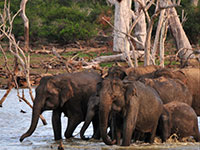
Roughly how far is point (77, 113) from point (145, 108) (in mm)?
1613

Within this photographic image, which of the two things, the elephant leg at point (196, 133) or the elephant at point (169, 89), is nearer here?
the elephant leg at point (196, 133)

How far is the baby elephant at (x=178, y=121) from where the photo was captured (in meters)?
9.67

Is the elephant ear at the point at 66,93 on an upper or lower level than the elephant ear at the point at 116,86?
lower

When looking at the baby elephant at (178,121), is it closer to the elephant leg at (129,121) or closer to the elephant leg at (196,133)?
the elephant leg at (196,133)

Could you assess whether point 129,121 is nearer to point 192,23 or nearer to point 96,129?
point 96,129

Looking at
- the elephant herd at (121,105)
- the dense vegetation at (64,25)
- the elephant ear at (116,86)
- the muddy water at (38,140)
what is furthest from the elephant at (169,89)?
the dense vegetation at (64,25)

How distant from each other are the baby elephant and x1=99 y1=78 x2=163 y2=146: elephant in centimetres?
26

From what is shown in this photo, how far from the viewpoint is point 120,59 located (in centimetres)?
2553

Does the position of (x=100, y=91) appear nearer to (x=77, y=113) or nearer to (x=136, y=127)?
(x=136, y=127)

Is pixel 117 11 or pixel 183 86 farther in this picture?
pixel 117 11

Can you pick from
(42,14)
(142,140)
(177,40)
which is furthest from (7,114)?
(42,14)

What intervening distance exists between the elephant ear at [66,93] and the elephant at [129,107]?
1291 millimetres

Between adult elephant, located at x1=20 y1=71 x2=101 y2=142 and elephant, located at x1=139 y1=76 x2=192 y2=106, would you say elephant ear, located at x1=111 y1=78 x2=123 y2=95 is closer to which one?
adult elephant, located at x1=20 y1=71 x2=101 y2=142

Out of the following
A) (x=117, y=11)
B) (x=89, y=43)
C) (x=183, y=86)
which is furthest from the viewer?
(x=89, y=43)
